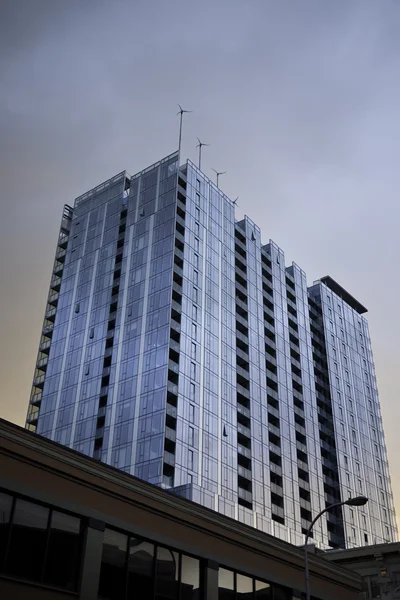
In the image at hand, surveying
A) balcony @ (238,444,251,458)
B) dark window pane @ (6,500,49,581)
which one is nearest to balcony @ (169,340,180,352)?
balcony @ (238,444,251,458)

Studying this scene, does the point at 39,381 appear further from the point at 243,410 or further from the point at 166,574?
the point at 166,574

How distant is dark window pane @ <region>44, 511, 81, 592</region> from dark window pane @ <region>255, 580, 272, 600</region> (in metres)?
11.0

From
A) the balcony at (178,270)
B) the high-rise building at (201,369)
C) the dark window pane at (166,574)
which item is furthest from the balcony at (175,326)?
the dark window pane at (166,574)

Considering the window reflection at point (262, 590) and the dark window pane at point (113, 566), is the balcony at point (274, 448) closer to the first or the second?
the window reflection at point (262, 590)

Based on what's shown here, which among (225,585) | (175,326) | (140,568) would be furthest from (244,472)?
(140,568)

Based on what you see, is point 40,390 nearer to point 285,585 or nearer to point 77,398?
point 77,398

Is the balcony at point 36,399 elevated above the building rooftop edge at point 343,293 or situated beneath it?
situated beneath

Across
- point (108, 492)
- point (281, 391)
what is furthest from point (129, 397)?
point (108, 492)

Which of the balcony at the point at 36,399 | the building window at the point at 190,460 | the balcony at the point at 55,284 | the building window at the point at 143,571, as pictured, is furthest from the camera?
the balcony at the point at 55,284

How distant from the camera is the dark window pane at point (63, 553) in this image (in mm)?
24269

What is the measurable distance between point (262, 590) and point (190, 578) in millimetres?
5298

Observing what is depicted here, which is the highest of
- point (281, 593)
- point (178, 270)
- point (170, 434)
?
point (178, 270)

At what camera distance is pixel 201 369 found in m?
90.8

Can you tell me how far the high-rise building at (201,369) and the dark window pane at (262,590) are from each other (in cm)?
4500
